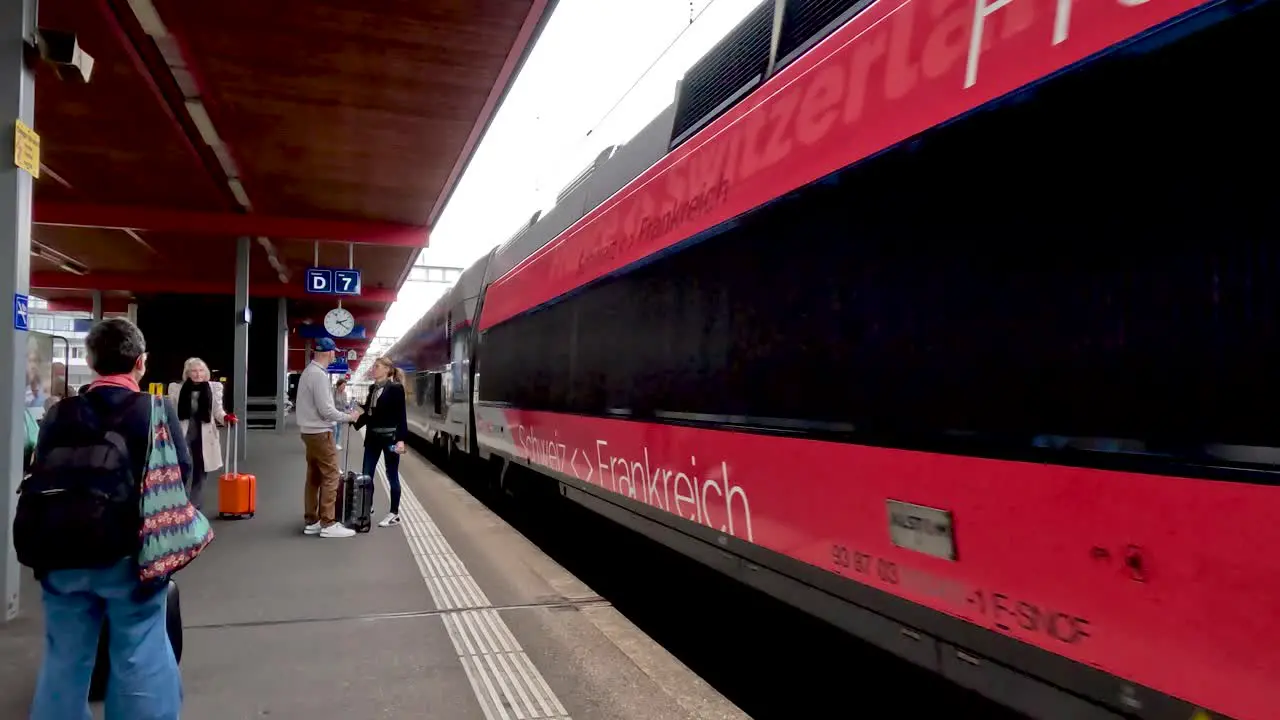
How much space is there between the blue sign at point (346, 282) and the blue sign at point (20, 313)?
11.6m

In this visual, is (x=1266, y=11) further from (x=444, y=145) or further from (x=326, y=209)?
(x=326, y=209)

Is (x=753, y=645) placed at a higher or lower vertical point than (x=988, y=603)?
lower

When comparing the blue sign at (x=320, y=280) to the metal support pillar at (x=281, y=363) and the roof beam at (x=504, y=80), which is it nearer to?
the roof beam at (x=504, y=80)

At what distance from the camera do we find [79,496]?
242 cm

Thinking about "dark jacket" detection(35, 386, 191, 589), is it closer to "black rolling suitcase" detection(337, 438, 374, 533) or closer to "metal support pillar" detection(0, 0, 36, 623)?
"metal support pillar" detection(0, 0, 36, 623)

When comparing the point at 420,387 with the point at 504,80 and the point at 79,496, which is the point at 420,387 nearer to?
the point at 504,80

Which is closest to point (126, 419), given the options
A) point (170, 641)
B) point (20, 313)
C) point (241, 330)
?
point (170, 641)

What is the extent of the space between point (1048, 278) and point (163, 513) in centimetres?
263

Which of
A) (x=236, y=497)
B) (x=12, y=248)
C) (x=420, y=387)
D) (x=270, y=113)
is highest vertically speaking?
(x=270, y=113)

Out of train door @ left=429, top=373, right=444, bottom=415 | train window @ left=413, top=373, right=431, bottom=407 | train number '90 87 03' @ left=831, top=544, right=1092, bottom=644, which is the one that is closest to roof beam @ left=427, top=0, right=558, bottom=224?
train door @ left=429, top=373, right=444, bottom=415

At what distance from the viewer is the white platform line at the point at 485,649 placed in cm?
329

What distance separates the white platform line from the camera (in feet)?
10.8

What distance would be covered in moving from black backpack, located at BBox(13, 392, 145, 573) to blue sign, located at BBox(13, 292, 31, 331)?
277 cm

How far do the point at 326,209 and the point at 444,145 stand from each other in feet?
14.5
